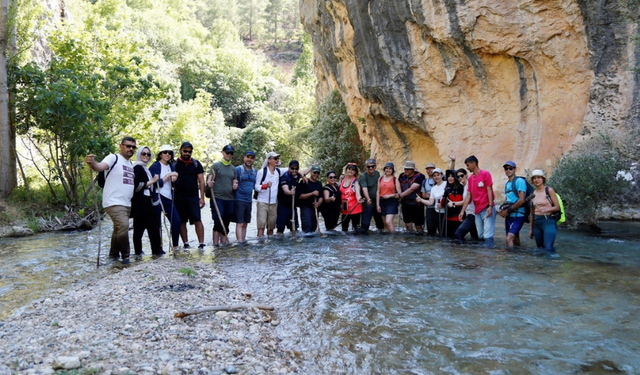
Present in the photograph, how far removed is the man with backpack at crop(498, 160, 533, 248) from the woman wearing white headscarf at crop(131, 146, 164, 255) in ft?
20.2

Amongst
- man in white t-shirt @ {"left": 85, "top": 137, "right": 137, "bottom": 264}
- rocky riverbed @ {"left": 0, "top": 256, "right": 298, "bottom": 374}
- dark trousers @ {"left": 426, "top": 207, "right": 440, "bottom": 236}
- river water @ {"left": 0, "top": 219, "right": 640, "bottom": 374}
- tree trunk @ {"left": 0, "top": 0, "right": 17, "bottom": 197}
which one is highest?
tree trunk @ {"left": 0, "top": 0, "right": 17, "bottom": 197}

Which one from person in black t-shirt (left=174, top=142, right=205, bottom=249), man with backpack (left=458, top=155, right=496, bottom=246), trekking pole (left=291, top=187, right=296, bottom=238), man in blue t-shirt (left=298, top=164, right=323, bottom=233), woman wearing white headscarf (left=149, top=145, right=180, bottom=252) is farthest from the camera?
man in blue t-shirt (left=298, top=164, right=323, bottom=233)

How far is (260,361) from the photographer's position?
4.09m

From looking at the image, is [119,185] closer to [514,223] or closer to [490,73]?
[514,223]

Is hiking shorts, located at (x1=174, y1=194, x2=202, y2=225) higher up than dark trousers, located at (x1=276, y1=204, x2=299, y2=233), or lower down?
higher up

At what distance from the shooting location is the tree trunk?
14.7 metres

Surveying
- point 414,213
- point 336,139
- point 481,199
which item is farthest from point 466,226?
point 336,139

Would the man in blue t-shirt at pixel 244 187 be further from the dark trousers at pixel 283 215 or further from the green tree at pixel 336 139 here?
the green tree at pixel 336 139

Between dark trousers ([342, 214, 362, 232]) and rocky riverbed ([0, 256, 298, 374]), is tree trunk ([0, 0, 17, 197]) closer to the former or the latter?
dark trousers ([342, 214, 362, 232])

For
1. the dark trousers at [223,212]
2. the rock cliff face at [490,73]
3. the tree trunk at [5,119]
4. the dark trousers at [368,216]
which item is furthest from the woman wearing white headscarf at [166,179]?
the rock cliff face at [490,73]

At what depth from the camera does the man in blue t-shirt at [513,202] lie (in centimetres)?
879

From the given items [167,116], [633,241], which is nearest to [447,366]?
[633,241]

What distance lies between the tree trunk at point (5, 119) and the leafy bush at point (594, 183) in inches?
599

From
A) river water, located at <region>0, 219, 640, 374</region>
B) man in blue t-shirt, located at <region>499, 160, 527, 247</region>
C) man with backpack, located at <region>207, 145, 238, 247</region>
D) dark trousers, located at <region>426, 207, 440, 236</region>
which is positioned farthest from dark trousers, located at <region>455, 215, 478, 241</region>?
man with backpack, located at <region>207, 145, 238, 247</region>
